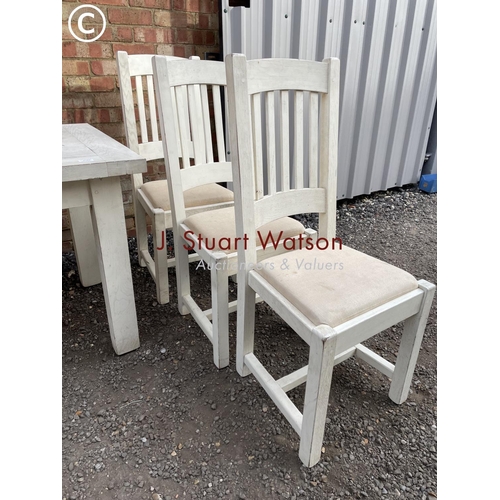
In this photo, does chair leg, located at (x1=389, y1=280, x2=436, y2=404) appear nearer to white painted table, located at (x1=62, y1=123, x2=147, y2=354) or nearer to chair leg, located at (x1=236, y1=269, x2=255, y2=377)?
chair leg, located at (x1=236, y1=269, x2=255, y2=377)

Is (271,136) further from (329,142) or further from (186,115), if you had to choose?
(186,115)

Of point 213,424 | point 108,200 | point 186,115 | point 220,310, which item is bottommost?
point 213,424

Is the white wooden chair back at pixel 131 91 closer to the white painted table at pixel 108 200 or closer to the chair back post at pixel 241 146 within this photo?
the white painted table at pixel 108 200

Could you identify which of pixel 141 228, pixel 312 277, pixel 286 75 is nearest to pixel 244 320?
pixel 312 277

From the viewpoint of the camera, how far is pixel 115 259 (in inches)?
54.6

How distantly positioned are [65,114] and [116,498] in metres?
1.98

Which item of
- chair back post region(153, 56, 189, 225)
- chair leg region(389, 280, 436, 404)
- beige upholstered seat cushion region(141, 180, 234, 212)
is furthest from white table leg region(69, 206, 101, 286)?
chair leg region(389, 280, 436, 404)

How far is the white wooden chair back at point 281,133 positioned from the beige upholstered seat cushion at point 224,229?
0.14 m

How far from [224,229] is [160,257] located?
536mm

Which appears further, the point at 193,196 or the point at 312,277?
the point at 193,196

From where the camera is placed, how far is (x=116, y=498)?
3.43ft

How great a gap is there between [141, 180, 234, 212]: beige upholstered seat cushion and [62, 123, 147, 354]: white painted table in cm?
37

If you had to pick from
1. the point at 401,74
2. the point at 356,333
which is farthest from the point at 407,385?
the point at 401,74

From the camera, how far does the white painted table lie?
1181mm
